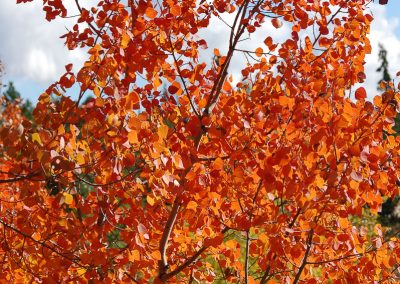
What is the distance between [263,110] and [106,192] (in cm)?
114

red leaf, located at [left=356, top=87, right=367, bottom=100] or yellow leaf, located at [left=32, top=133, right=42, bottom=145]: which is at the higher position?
red leaf, located at [left=356, top=87, right=367, bottom=100]

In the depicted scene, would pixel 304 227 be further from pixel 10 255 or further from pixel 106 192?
pixel 10 255

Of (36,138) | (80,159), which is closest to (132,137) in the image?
(80,159)

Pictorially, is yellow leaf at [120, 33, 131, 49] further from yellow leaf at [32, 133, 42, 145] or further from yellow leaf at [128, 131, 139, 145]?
yellow leaf at [32, 133, 42, 145]

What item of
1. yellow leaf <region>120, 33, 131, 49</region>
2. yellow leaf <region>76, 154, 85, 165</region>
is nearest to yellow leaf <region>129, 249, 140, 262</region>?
yellow leaf <region>76, 154, 85, 165</region>

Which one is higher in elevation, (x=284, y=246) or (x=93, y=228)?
(x=93, y=228)

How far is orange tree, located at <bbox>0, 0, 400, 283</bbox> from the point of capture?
290 cm

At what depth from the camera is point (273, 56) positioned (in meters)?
3.92

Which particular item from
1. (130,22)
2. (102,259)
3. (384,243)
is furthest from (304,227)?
(130,22)

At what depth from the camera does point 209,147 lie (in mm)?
3676

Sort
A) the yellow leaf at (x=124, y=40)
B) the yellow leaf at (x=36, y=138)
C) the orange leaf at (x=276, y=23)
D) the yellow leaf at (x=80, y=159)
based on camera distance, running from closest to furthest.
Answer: the yellow leaf at (x=36, y=138) → the yellow leaf at (x=80, y=159) → the yellow leaf at (x=124, y=40) → the orange leaf at (x=276, y=23)

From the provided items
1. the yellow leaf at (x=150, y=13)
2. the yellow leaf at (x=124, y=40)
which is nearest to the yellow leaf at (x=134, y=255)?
the yellow leaf at (x=124, y=40)

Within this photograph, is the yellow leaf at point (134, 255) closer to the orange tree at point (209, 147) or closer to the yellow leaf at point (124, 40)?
the orange tree at point (209, 147)

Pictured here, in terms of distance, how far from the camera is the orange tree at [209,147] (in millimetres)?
2900
